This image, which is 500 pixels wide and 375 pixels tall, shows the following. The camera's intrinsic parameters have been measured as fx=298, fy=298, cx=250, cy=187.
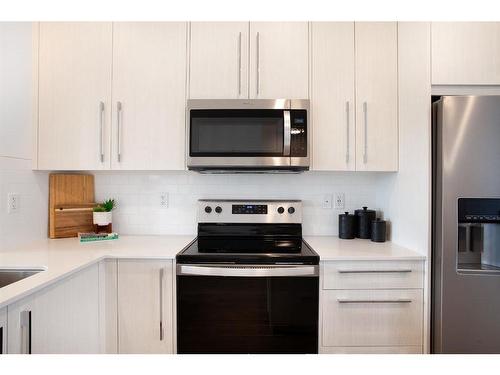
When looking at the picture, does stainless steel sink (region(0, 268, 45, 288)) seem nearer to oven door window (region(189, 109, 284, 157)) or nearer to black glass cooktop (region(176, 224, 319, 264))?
black glass cooktop (region(176, 224, 319, 264))

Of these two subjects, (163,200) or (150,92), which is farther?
(163,200)

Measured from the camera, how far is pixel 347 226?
198cm

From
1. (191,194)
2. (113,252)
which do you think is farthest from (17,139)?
(191,194)

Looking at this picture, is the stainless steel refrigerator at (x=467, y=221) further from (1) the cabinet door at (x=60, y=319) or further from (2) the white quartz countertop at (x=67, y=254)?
(1) the cabinet door at (x=60, y=319)

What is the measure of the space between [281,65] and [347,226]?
3.65ft

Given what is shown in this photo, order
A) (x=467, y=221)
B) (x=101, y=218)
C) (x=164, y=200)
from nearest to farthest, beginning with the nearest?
(x=467, y=221) < (x=101, y=218) < (x=164, y=200)

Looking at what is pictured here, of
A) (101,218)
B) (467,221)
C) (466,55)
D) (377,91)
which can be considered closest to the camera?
(467,221)

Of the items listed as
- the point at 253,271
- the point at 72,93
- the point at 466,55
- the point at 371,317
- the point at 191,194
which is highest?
the point at 466,55

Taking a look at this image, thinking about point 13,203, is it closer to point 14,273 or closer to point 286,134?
point 14,273

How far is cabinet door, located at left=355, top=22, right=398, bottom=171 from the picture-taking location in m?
1.80

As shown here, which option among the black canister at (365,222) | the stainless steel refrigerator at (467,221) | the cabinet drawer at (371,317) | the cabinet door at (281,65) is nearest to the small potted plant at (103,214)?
the cabinet door at (281,65)

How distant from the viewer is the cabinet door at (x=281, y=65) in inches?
71.1

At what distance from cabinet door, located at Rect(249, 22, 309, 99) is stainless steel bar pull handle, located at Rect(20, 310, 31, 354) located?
4.88 feet

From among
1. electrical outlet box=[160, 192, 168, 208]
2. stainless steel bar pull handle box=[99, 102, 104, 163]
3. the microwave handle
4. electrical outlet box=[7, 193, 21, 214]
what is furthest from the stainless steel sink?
the microwave handle
